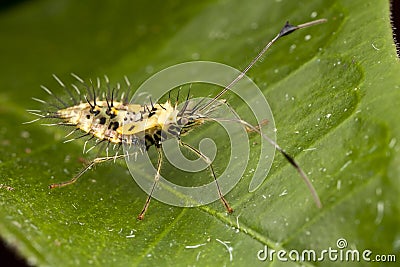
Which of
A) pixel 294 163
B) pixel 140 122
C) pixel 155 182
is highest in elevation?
pixel 140 122

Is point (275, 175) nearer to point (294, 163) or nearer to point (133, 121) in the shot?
point (294, 163)

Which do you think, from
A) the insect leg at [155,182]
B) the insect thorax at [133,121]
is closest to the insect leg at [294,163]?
the insect thorax at [133,121]

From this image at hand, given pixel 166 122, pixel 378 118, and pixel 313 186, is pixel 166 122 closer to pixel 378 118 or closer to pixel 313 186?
pixel 313 186

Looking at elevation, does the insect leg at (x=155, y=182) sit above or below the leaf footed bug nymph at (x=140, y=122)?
below

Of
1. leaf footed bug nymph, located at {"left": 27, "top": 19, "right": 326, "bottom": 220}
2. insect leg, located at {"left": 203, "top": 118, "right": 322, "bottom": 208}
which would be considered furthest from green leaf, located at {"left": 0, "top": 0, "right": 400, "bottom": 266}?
leaf footed bug nymph, located at {"left": 27, "top": 19, "right": 326, "bottom": 220}

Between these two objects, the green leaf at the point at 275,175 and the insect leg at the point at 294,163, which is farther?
the insect leg at the point at 294,163

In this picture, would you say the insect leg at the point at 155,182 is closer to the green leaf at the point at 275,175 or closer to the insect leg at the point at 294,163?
the green leaf at the point at 275,175

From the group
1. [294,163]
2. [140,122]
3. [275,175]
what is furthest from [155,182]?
[294,163]

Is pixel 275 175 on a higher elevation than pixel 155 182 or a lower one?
lower

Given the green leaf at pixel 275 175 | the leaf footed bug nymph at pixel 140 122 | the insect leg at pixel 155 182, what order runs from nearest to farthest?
the green leaf at pixel 275 175 < the insect leg at pixel 155 182 < the leaf footed bug nymph at pixel 140 122
